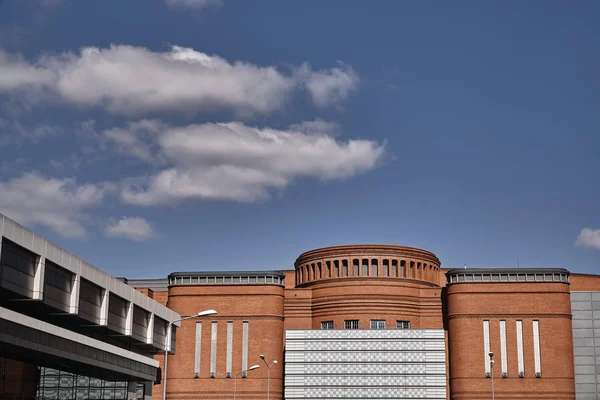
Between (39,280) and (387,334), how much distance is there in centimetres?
5236

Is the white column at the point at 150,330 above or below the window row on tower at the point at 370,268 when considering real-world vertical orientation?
below

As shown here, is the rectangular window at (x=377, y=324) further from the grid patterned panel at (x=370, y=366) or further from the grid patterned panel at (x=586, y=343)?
the grid patterned panel at (x=586, y=343)

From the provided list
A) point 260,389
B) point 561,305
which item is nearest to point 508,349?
point 561,305

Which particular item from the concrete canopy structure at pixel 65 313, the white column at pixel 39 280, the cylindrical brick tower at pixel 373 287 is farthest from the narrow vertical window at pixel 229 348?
the white column at pixel 39 280

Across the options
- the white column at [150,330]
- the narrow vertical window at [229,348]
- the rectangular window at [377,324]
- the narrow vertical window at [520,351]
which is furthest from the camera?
the rectangular window at [377,324]

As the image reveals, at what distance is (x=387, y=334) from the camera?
89688 mm

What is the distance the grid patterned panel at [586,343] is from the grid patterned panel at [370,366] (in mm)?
14059

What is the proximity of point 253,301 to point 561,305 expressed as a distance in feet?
105

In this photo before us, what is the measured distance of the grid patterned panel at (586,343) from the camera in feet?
292

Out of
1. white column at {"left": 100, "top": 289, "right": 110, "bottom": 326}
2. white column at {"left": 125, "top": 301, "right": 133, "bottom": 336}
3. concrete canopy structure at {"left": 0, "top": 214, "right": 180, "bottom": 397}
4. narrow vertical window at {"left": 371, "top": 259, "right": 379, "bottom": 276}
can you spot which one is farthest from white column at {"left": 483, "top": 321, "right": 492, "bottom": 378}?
white column at {"left": 100, "top": 289, "right": 110, "bottom": 326}

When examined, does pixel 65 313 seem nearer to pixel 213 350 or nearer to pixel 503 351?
pixel 213 350

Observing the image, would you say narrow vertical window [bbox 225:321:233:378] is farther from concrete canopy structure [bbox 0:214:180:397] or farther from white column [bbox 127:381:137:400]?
concrete canopy structure [bbox 0:214:180:397]

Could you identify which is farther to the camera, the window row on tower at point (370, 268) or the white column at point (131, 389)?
the window row on tower at point (370, 268)

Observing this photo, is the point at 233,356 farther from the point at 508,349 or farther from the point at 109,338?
the point at 109,338
